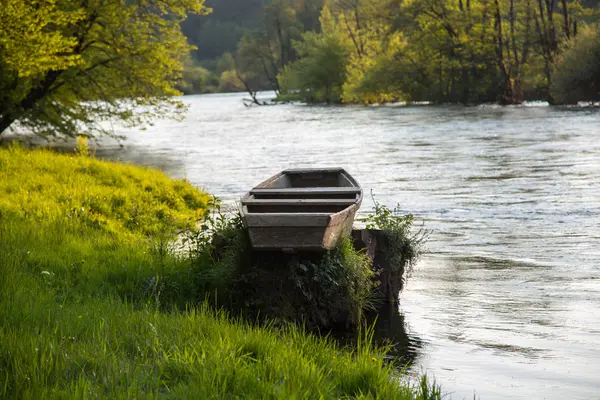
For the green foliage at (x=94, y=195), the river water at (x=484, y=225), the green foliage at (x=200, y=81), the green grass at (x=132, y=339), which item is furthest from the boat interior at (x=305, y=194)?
the green foliage at (x=200, y=81)

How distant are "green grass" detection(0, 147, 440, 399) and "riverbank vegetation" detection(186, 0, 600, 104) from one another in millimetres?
45042

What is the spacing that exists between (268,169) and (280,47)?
328ft

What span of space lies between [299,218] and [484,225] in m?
8.02

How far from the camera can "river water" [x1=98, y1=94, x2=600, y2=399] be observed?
7793mm

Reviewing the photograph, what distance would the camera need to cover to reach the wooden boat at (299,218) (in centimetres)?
820

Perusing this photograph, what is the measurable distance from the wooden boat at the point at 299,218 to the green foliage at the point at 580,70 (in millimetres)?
41833

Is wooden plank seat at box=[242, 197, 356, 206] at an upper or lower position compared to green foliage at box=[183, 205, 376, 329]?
upper

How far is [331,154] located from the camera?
3112cm

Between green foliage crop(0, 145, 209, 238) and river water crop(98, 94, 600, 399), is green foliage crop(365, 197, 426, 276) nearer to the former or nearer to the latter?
river water crop(98, 94, 600, 399)

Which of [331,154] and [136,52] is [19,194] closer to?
Answer: [136,52]

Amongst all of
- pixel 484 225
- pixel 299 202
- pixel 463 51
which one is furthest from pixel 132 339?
pixel 463 51

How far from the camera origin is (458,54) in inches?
2611

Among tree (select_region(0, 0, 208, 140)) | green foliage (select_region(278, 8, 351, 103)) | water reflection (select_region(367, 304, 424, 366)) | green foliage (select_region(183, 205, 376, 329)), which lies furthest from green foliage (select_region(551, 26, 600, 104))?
green foliage (select_region(183, 205, 376, 329))

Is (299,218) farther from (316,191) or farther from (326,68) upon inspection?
(326,68)
